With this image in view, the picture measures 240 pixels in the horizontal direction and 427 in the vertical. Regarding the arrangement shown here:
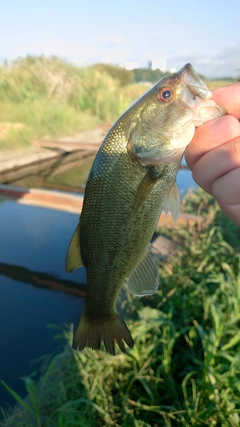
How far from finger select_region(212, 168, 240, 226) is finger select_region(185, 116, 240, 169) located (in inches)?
5.0

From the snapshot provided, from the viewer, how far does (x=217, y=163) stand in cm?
146

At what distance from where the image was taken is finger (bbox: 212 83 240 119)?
140cm

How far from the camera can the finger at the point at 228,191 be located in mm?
1445

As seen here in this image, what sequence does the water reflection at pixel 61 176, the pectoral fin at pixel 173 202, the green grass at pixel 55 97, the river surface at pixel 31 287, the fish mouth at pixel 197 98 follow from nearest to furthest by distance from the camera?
the fish mouth at pixel 197 98, the pectoral fin at pixel 173 202, the river surface at pixel 31 287, the water reflection at pixel 61 176, the green grass at pixel 55 97

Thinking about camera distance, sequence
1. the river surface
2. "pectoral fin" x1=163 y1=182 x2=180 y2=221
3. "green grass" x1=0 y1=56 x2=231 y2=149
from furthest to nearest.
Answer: "green grass" x1=0 y1=56 x2=231 y2=149 < the river surface < "pectoral fin" x1=163 y1=182 x2=180 y2=221

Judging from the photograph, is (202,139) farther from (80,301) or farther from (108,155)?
(80,301)

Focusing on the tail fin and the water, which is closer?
the tail fin

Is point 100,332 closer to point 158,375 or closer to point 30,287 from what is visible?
point 158,375

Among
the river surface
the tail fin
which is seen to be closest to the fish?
the tail fin

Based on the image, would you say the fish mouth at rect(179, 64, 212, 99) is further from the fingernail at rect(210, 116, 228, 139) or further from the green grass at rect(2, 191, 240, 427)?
the green grass at rect(2, 191, 240, 427)

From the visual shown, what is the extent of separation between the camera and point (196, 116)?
139 cm

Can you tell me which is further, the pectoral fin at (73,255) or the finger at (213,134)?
the pectoral fin at (73,255)

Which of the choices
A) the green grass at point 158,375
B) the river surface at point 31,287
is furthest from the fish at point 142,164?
the river surface at point 31,287

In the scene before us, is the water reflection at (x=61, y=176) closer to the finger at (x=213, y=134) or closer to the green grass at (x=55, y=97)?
the green grass at (x=55, y=97)
